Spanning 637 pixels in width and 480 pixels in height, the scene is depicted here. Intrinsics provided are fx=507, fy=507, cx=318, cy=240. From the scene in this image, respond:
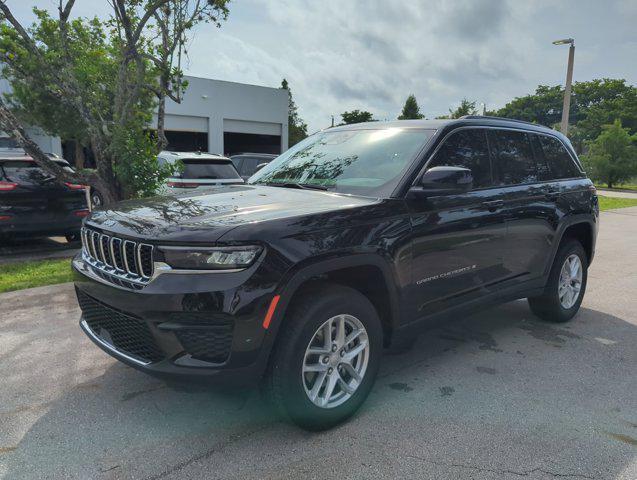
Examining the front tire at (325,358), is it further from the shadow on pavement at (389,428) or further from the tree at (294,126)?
the tree at (294,126)

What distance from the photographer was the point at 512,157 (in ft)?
14.1

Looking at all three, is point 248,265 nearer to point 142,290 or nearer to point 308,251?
point 308,251

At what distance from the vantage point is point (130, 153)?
7.53 meters

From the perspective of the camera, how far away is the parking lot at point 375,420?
2.63 metres

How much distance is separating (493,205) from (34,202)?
273 inches

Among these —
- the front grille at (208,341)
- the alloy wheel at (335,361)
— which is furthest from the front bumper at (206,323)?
the alloy wheel at (335,361)

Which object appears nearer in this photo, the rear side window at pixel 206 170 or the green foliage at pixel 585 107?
the rear side window at pixel 206 170

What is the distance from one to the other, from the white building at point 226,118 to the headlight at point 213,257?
26.8 meters

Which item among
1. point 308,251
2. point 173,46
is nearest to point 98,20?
point 173,46

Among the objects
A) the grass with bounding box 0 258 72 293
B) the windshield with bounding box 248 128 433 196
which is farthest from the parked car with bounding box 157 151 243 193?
the windshield with bounding box 248 128 433 196

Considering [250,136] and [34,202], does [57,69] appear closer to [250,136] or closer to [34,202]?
[34,202]

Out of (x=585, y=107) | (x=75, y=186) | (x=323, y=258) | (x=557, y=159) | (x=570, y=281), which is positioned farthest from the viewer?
(x=585, y=107)

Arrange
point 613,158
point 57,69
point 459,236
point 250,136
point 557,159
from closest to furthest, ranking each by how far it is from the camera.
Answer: point 459,236
point 557,159
point 57,69
point 613,158
point 250,136

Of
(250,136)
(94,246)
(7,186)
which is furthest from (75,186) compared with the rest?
(250,136)
